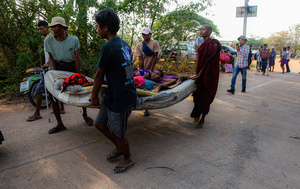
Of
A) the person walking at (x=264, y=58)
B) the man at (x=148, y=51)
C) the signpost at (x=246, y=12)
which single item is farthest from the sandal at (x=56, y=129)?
the signpost at (x=246, y=12)

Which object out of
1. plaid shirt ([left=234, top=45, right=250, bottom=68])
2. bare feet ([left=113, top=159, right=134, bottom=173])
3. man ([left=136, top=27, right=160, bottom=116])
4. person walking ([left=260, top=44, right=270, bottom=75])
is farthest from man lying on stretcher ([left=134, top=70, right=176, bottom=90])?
person walking ([left=260, top=44, right=270, bottom=75])

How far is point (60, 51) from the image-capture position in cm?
389

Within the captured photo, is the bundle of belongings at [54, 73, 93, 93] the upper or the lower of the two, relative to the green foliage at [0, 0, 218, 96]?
lower

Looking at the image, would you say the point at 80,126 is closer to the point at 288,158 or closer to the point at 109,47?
the point at 109,47

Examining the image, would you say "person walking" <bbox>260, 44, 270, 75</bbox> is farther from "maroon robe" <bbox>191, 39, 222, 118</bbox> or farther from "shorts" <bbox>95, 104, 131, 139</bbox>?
"shorts" <bbox>95, 104, 131, 139</bbox>

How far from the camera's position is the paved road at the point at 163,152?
2498mm

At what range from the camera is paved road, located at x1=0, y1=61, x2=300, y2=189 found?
250 centimetres

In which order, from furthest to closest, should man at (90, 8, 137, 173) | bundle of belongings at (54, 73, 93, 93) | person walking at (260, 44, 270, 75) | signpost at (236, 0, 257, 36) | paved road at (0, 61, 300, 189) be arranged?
signpost at (236, 0, 257, 36), person walking at (260, 44, 270, 75), bundle of belongings at (54, 73, 93, 93), paved road at (0, 61, 300, 189), man at (90, 8, 137, 173)

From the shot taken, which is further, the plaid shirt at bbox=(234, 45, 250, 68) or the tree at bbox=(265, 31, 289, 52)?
the tree at bbox=(265, 31, 289, 52)

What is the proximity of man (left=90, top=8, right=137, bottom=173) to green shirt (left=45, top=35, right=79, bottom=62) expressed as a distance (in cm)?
164

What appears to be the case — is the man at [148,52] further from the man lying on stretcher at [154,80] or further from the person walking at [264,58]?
the person walking at [264,58]

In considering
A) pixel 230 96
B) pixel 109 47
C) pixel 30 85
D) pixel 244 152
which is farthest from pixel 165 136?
pixel 230 96

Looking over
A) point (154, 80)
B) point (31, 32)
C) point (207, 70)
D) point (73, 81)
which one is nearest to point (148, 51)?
point (154, 80)

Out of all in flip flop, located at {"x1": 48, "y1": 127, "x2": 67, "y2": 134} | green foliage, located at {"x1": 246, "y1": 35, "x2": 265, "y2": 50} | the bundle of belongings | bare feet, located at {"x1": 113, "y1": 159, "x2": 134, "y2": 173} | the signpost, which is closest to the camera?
bare feet, located at {"x1": 113, "y1": 159, "x2": 134, "y2": 173}
